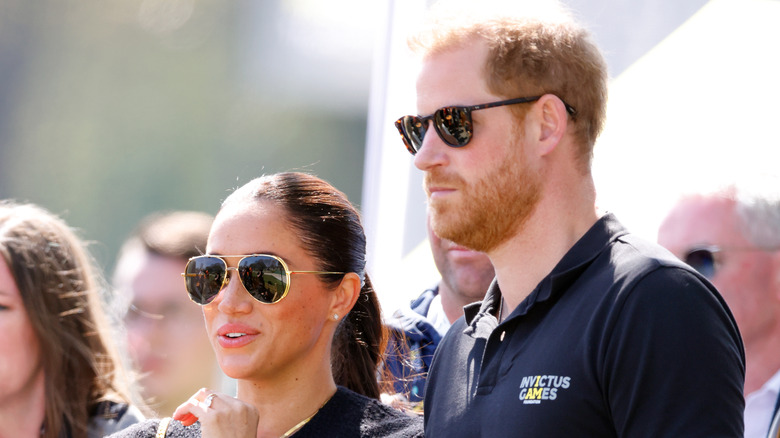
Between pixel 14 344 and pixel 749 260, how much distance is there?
8.44ft

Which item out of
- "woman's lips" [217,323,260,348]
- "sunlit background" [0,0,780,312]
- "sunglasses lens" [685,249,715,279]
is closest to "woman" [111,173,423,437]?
"woman's lips" [217,323,260,348]

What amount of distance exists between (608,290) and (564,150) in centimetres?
44

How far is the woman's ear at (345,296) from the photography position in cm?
265

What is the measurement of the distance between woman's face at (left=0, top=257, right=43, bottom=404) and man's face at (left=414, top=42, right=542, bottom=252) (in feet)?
6.09

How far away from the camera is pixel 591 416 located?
1760 mm

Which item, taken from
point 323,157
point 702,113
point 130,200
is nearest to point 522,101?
point 702,113

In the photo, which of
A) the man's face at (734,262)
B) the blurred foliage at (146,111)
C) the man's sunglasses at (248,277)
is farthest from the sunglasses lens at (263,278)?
the blurred foliage at (146,111)

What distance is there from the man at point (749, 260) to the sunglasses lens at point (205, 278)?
1.70 meters

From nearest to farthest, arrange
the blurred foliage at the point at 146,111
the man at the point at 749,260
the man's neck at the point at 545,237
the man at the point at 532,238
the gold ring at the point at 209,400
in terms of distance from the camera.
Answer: the man at the point at 532,238 < the man's neck at the point at 545,237 < the gold ring at the point at 209,400 < the man at the point at 749,260 < the blurred foliage at the point at 146,111

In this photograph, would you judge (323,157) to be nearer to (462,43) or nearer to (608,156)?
(608,156)

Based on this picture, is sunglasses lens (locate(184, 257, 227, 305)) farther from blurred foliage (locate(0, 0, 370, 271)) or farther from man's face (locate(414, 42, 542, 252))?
blurred foliage (locate(0, 0, 370, 271))

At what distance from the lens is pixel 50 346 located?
11.1ft

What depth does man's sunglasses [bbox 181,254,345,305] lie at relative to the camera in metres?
2.48

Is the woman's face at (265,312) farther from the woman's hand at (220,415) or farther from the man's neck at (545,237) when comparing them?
the man's neck at (545,237)
